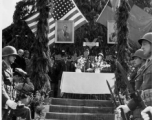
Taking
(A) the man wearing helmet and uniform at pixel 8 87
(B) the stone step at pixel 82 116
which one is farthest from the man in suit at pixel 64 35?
(A) the man wearing helmet and uniform at pixel 8 87

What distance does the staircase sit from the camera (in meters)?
8.73

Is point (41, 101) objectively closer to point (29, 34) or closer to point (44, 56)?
point (44, 56)

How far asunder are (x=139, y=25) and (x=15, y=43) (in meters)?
5.32

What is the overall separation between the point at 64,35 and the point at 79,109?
3.93m

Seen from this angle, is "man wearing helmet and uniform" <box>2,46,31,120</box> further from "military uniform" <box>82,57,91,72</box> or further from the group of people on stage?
"military uniform" <box>82,57,91,72</box>

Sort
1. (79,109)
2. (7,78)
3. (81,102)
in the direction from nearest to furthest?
1. (7,78)
2. (79,109)
3. (81,102)

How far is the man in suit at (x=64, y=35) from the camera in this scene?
12.1 m

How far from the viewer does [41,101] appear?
880 centimetres

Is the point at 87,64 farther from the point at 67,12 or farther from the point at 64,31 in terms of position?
the point at 67,12

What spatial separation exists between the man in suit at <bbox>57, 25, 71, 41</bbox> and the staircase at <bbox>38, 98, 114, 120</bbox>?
3.25 m

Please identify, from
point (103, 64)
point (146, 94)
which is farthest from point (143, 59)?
point (103, 64)

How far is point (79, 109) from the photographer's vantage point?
30.4 ft

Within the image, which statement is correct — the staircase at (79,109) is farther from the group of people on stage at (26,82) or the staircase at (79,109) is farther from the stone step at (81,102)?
the group of people on stage at (26,82)

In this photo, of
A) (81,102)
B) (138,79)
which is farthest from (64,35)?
(138,79)
